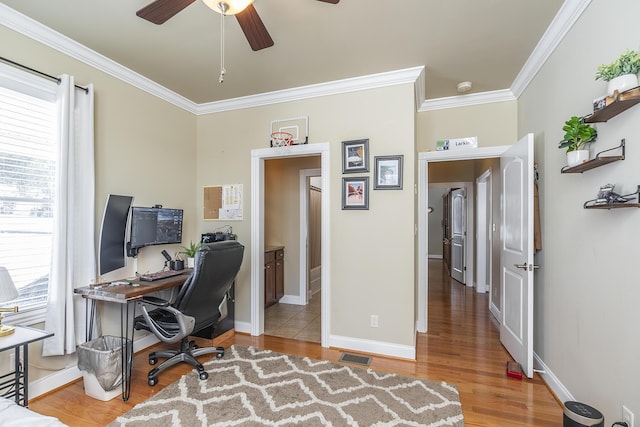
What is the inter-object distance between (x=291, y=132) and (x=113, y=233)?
1.97m

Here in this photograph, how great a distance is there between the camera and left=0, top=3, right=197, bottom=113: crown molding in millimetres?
2082

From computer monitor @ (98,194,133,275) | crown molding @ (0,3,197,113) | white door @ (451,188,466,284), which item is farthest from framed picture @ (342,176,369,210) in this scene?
white door @ (451,188,466,284)

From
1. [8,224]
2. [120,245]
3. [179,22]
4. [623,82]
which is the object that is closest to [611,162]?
[623,82]

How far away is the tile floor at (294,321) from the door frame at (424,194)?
1.27 meters

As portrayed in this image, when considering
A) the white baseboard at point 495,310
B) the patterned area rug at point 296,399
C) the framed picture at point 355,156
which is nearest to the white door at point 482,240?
the white baseboard at point 495,310

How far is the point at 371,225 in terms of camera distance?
2969 millimetres

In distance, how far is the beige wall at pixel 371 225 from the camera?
9.36 ft

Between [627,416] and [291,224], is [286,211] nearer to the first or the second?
[291,224]

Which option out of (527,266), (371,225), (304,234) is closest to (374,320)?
(371,225)

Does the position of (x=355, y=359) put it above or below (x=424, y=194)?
below

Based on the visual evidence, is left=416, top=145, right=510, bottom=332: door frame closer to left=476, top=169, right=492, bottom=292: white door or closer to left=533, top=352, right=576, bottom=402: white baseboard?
left=533, top=352, right=576, bottom=402: white baseboard

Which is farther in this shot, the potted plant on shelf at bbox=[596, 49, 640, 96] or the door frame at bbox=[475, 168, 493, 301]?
the door frame at bbox=[475, 168, 493, 301]

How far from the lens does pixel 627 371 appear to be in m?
1.50

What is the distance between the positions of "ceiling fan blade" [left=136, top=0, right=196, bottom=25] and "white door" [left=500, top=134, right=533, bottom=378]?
2.56 meters
